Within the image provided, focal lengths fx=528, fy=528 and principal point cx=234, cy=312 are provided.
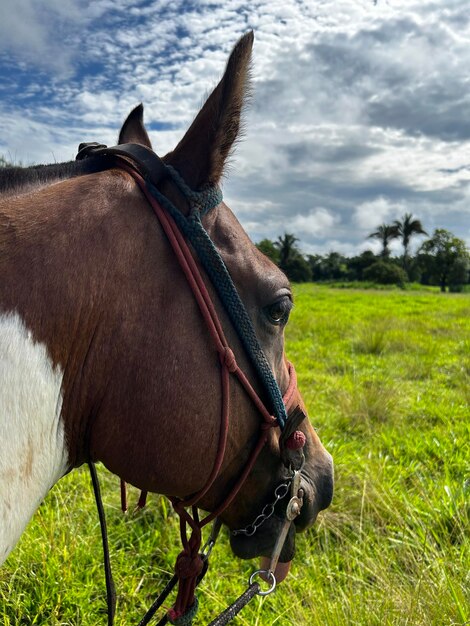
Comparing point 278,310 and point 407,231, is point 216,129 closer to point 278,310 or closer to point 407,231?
point 278,310

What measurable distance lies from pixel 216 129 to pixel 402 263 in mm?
64224

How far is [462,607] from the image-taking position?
2178mm

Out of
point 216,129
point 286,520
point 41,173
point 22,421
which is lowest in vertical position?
point 286,520

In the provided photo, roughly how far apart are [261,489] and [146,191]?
1.00m

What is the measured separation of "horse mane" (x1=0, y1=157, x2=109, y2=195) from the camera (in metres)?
1.40

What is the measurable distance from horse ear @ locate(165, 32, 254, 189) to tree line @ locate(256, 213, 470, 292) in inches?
1412

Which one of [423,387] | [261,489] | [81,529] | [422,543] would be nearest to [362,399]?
[423,387]

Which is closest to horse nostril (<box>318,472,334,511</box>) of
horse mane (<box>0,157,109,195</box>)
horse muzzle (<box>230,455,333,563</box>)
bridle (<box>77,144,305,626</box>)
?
horse muzzle (<box>230,455,333,563</box>)

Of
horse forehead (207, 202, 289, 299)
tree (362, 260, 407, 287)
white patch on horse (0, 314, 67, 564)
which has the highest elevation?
horse forehead (207, 202, 289, 299)

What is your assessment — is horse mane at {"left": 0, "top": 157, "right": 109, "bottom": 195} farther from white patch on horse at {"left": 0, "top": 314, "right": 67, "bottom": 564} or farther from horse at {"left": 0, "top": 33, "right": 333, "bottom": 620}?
white patch on horse at {"left": 0, "top": 314, "right": 67, "bottom": 564}

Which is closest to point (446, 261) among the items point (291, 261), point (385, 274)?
point (385, 274)

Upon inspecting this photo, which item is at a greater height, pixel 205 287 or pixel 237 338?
pixel 205 287

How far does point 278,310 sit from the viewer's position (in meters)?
1.56

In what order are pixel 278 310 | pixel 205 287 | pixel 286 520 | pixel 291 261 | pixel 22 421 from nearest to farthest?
pixel 22 421 < pixel 205 287 < pixel 278 310 < pixel 286 520 < pixel 291 261
